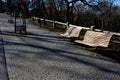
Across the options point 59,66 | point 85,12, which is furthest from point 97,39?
point 85,12

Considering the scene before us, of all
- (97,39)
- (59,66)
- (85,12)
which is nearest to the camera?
(59,66)

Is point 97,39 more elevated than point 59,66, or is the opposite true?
point 97,39

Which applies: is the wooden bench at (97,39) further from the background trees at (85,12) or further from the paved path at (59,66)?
the background trees at (85,12)

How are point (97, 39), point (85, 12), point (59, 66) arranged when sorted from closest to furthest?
point (59, 66) < point (97, 39) < point (85, 12)

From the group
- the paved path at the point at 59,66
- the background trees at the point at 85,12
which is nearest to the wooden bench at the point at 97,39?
the paved path at the point at 59,66

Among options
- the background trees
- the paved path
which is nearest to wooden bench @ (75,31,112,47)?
the paved path

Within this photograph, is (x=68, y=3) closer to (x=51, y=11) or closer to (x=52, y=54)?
(x=51, y=11)

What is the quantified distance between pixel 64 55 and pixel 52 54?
1.51 feet

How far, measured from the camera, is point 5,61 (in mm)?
8531

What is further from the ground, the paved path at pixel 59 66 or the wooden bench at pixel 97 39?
the wooden bench at pixel 97 39

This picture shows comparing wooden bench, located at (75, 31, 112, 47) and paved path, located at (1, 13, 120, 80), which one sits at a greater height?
wooden bench, located at (75, 31, 112, 47)

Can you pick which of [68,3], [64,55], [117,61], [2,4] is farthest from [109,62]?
[2,4]

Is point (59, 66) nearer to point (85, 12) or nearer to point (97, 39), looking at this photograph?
point (97, 39)

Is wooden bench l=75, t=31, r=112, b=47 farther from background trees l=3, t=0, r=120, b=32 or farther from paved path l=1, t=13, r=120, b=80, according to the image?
background trees l=3, t=0, r=120, b=32
